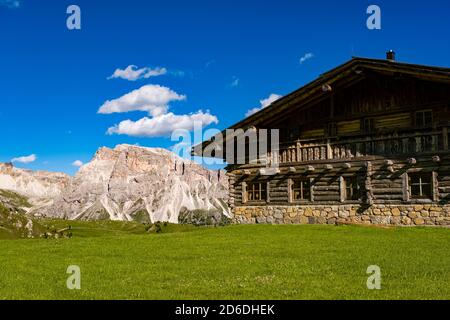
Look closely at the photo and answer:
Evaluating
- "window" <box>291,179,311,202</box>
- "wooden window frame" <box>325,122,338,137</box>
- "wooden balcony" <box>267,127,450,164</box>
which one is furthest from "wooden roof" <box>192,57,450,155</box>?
"window" <box>291,179,311,202</box>

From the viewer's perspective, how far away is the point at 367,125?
25.4 m

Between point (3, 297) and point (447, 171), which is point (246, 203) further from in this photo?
point (3, 297)

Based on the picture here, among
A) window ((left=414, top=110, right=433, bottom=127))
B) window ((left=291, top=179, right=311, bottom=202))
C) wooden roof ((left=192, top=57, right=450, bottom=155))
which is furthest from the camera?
window ((left=291, top=179, right=311, bottom=202))

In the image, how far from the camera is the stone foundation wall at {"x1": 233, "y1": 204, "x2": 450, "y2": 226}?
22.9 m

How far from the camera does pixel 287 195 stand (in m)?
27.9

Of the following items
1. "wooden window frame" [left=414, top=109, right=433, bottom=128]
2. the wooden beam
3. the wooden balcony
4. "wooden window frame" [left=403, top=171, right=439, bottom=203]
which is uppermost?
"wooden window frame" [left=414, top=109, right=433, bottom=128]

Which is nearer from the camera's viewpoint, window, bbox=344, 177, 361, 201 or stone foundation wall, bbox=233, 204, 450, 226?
stone foundation wall, bbox=233, 204, 450, 226

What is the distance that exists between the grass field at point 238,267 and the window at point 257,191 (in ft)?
30.8

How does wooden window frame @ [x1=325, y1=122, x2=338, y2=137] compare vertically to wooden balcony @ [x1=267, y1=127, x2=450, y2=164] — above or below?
above

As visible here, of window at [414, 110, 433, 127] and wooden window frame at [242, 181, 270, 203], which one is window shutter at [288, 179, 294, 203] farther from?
window at [414, 110, 433, 127]

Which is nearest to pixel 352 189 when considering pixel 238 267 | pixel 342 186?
pixel 342 186

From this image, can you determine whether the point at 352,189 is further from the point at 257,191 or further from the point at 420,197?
the point at 257,191

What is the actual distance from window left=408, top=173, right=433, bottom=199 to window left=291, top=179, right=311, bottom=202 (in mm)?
5639

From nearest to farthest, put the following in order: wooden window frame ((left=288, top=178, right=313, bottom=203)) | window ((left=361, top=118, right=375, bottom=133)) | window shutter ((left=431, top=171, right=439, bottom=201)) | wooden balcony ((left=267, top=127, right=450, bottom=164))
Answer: window shutter ((left=431, top=171, right=439, bottom=201))
wooden balcony ((left=267, top=127, right=450, bottom=164))
window ((left=361, top=118, right=375, bottom=133))
wooden window frame ((left=288, top=178, right=313, bottom=203))
